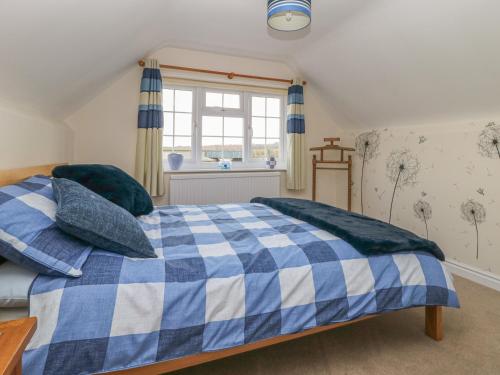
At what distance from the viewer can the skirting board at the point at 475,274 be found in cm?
226

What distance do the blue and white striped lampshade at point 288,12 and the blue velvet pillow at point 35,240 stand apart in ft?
5.41

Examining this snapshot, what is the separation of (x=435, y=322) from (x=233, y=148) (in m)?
2.74

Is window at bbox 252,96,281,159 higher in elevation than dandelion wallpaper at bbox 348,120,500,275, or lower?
higher

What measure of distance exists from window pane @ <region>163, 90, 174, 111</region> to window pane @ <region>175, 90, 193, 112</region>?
5 cm

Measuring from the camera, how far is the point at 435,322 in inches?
62.4

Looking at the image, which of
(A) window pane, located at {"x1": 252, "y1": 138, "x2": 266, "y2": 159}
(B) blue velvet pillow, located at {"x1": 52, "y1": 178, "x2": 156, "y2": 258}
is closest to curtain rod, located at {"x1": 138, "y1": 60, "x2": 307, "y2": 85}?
(A) window pane, located at {"x1": 252, "y1": 138, "x2": 266, "y2": 159}

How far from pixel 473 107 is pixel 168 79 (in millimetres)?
2976

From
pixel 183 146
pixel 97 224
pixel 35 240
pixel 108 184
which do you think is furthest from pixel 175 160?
pixel 35 240

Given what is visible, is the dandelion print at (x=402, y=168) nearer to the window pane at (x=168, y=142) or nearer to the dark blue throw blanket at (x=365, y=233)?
the dark blue throw blanket at (x=365, y=233)

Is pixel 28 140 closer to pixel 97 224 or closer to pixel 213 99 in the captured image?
pixel 97 224

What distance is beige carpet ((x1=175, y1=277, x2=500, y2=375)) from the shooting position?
1.38m

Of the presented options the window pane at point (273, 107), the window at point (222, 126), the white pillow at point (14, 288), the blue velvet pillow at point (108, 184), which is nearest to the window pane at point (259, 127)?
the window at point (222, 126)

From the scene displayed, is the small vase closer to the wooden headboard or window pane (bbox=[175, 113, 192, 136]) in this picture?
window pane (bbox=[175, 113, 192, 136])

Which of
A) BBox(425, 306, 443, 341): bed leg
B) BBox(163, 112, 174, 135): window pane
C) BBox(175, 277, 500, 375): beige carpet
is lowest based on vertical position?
BBox(175, 277, 500, 375): beige carpet
